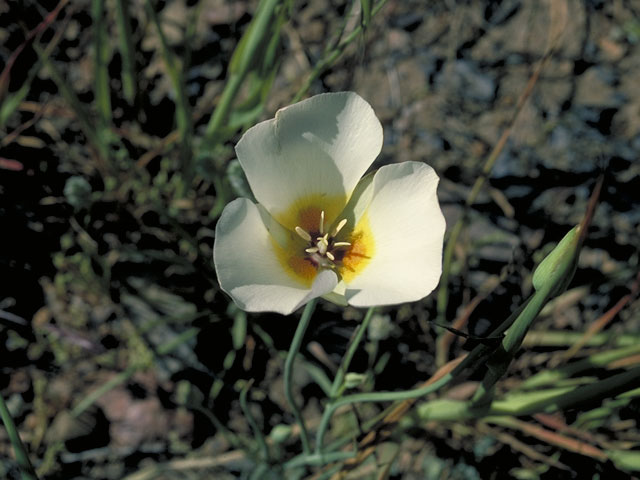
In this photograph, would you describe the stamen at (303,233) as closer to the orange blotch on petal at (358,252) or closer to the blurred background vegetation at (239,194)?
the orange blotch on petal at (358,252)

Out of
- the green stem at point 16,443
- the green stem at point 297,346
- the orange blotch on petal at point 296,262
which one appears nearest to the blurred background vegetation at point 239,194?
the green stem at point 297,346

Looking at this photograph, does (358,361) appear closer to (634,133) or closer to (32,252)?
(32,252)

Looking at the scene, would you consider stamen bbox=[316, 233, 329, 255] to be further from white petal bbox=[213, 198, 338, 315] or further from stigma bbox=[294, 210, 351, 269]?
white petal bbox=[213, 198, 338, 315]

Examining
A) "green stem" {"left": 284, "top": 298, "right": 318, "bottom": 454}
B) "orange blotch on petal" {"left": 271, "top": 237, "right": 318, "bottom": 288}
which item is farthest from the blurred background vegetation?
"orange blotch on petal" {"left": 271, "top": 237, "right": 318, "bottom": 288}

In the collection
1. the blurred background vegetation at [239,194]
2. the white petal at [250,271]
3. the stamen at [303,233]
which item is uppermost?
the white petal at [250,271]

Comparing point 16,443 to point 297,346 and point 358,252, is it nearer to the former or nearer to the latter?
point 297,346

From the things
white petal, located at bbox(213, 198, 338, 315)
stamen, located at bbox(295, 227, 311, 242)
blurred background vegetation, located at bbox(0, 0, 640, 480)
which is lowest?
blurred background vegetation, located at bbox(0, 0, 640, 480)

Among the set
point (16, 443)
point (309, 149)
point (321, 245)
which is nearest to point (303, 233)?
point (321, 245)
